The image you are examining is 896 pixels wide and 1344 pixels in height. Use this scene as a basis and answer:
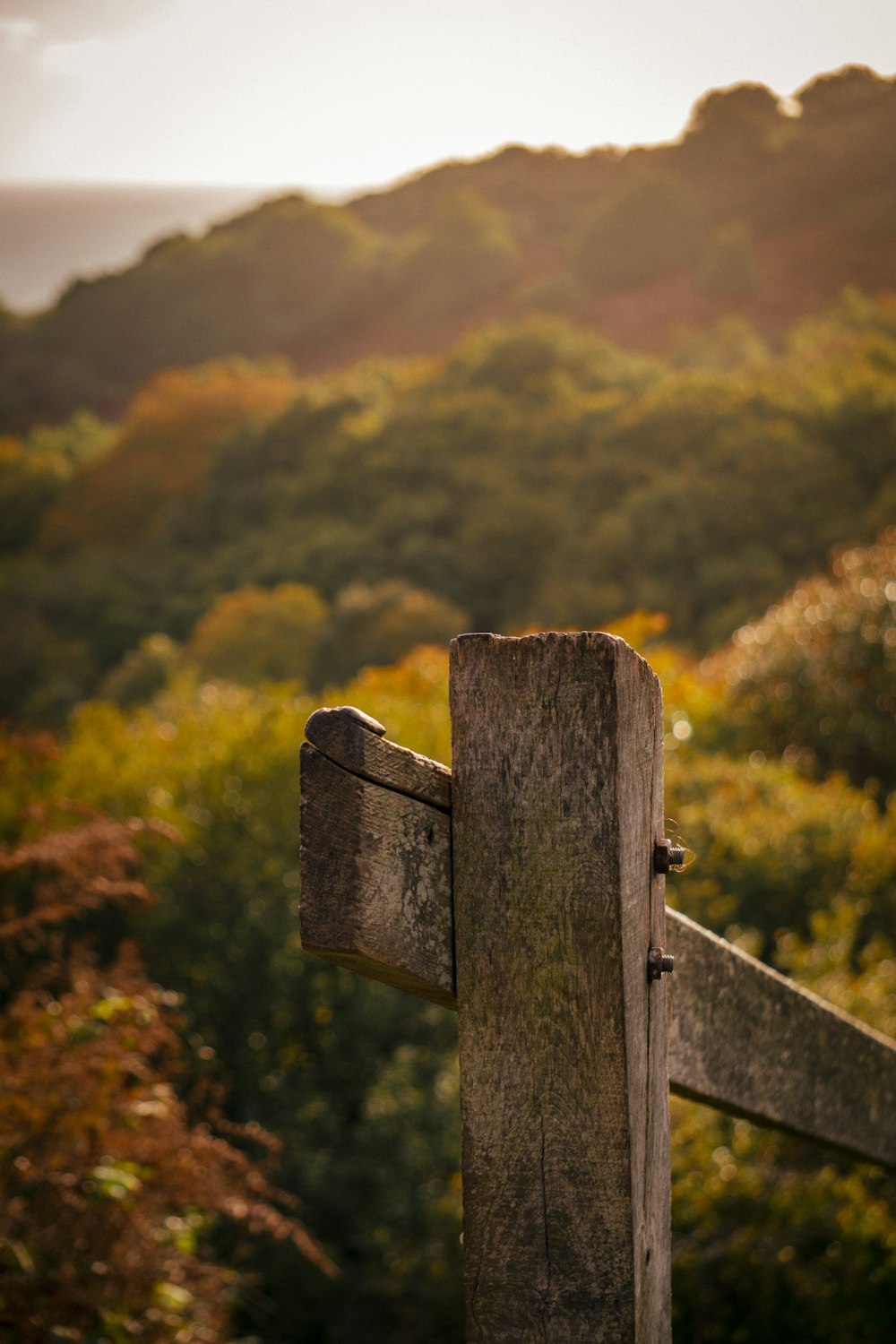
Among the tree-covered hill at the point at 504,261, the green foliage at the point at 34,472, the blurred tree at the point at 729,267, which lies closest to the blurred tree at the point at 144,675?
the tree-covered hill at the point at 504,261

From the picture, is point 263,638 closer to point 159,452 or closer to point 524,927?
point 159,452

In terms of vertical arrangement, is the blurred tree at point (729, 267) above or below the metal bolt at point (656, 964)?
above

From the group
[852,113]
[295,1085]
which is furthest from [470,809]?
[852,113]

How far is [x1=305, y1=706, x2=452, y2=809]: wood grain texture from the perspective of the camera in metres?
0.79

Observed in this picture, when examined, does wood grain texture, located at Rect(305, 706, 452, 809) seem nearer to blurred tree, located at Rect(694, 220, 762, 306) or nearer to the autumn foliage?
the autumn foliage

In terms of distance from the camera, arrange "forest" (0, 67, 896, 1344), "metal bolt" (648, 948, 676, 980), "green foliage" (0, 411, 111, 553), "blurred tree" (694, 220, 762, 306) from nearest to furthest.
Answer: "metal bolt" (648, 948, 676, 980) < "forest" (0, 67, 896, 1344) < "blurred tree" (694, 220, 762, 306) < "green foliage" (0, 411, 111, 553)

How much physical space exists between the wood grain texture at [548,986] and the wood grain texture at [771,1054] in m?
0.26

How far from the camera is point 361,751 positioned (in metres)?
0.79

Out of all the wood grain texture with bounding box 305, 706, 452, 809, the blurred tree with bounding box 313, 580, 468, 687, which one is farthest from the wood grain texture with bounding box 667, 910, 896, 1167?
the blurred tree with bounding box 313, 580, 468, 687

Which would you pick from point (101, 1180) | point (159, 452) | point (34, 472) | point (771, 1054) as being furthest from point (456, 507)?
point (771, 1054)

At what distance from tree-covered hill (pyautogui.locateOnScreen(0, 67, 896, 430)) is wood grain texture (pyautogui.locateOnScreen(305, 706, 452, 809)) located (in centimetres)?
835

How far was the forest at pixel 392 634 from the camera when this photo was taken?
11.6ft

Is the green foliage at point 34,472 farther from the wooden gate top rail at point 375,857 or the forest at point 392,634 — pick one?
the wooden gate top rail at point 375,857

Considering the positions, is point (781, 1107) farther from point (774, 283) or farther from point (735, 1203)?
point (774, 283)
